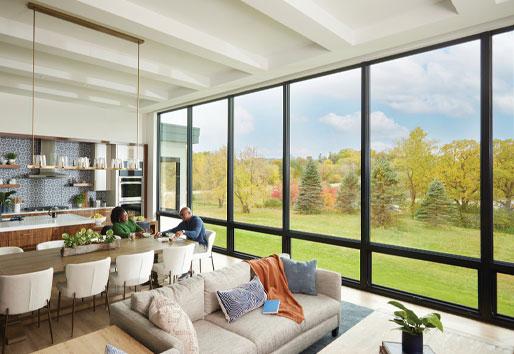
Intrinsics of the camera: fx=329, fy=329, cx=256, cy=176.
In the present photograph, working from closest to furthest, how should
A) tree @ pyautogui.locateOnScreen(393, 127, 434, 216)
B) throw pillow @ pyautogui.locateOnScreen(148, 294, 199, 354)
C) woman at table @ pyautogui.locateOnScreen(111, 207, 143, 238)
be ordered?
throw pillow @ pyautogui.locateOnScreen(148, 294, 199, 354) < tree @ pyautogui.locateOnScreen(393, 127, 434, 216) < woman at table @ pyautogui.locateOnScreen(111, 207, 143, 238)

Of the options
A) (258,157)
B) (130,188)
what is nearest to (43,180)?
(130,188)

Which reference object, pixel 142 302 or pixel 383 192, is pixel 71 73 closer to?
pixel 142 302

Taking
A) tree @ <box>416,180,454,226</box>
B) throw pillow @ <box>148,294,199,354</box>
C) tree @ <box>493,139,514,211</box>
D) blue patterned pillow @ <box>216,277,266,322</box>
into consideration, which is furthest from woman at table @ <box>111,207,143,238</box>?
tree @ <box>493,139,514,211</box>

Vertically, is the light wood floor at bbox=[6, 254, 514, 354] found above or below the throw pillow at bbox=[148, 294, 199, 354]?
below

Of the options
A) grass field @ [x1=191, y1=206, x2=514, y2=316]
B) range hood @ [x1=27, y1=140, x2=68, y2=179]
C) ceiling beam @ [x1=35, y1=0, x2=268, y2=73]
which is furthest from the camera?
range hood @ [x1=27, y1=140, x2=68, y2=179]

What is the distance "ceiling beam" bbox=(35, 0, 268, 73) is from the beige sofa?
2659 mm

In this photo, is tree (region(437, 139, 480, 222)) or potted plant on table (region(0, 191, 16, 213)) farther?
potted plant on table (region(0, 191, 16, 213))

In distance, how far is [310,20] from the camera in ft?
10.9

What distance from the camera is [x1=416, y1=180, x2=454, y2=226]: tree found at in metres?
3.94

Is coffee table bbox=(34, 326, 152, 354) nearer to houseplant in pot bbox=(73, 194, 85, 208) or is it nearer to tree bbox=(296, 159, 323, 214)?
tree bbox=(296, 159, 323, 214)

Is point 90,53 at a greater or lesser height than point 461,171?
greater

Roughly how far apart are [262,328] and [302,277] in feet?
2.80

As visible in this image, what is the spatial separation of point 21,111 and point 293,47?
5.69m

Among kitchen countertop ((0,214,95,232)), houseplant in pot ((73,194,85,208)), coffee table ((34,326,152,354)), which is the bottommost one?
coffee table ((34,326,152,354))
